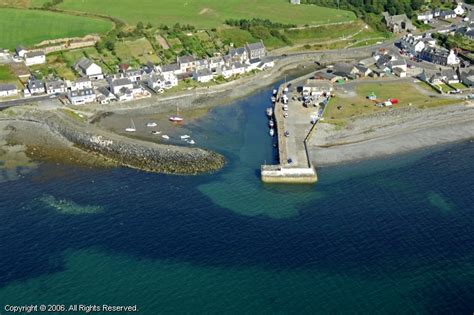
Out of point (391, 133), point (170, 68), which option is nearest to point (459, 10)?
point (170, 68)

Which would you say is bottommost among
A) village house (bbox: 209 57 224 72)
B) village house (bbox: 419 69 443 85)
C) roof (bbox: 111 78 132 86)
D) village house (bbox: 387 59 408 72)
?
village house (bbox: 419 69 443 85)

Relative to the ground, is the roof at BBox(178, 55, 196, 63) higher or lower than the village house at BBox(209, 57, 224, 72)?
higher

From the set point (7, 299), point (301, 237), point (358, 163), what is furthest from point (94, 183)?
point (358, 163)

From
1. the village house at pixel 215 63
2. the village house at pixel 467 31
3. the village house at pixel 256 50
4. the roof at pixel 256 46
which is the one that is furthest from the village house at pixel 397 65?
the village house at pixel 215 63

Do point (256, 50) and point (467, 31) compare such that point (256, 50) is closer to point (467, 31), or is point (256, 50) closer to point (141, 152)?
point (467, 31)

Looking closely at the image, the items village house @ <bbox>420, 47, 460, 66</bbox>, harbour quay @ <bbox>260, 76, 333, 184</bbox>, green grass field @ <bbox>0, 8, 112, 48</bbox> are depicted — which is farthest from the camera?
green grass field @ <bbox>0, 8, 112, 48</bbox>

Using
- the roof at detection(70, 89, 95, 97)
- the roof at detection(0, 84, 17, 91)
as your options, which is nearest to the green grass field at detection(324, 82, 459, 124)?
the roof at detection(70, 89, 95, 97)

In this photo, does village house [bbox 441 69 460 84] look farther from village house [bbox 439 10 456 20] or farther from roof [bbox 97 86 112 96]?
roof [bbox 97 86 112 96]

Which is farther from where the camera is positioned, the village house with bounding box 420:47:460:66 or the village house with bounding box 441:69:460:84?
the village house with bounding box 420:47:460:66
